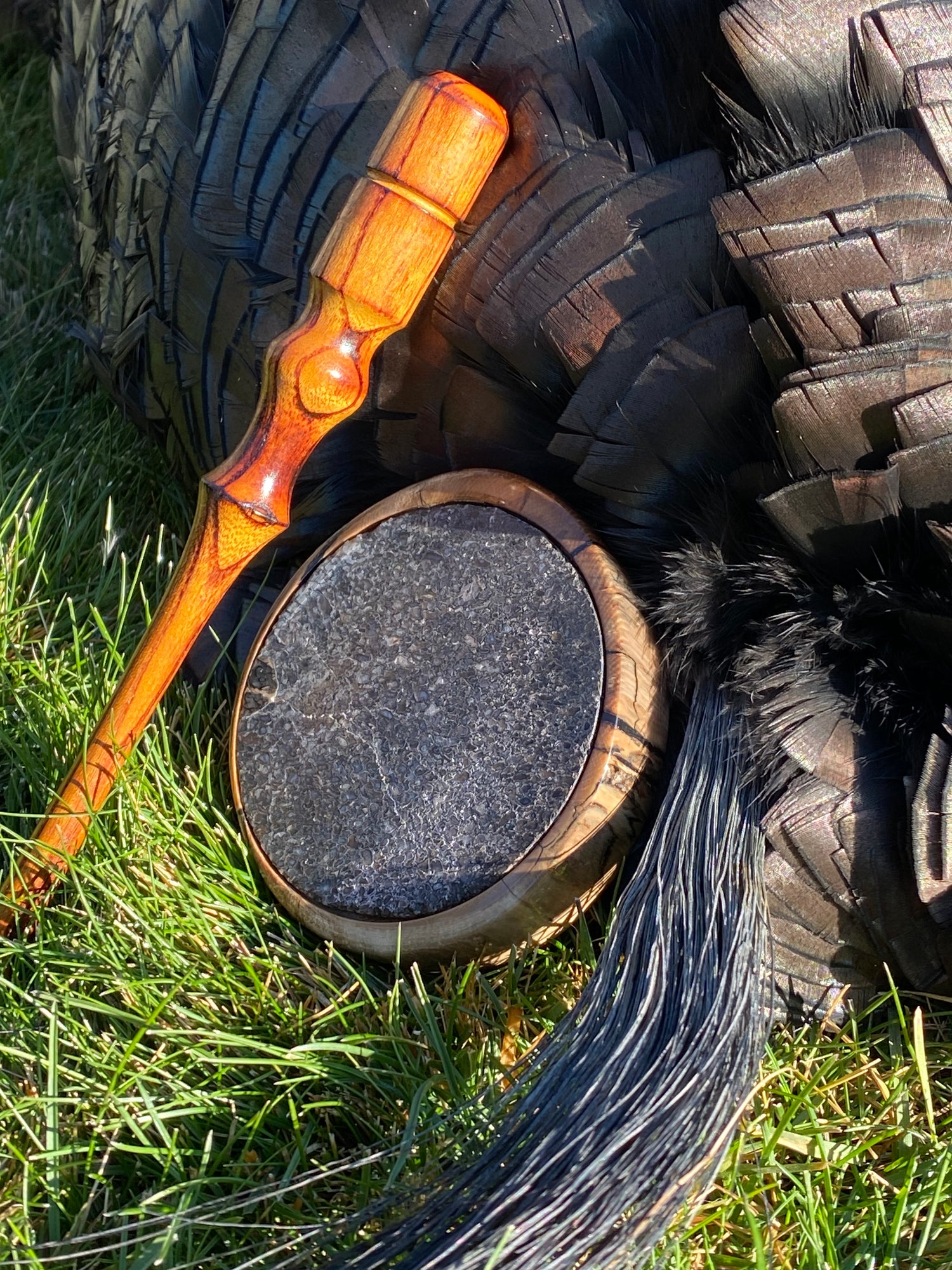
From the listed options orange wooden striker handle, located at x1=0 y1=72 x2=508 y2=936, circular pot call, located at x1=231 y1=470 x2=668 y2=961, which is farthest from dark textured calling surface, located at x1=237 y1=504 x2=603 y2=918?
orange wooden striker handle, located at x1=0 y1=72 x2=508 y2=936

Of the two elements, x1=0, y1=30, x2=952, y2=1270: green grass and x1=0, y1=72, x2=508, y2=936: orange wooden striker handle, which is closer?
x1=0, y1=30, x2=952, y2=1270: green grass

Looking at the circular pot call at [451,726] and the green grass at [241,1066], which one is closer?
the green grass at [241,1066]

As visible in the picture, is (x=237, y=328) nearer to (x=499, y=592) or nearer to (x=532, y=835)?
(x=499, y=592)

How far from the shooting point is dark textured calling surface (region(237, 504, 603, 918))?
1176 mm

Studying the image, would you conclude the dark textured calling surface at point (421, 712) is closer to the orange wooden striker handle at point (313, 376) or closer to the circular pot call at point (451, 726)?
the circular pot call at point (451, 726)

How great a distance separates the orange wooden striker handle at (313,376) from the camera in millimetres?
1157

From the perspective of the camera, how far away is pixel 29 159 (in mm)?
2547

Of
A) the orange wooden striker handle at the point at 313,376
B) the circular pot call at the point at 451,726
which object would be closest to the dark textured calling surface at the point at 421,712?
the circular pot call at the point at 451,726

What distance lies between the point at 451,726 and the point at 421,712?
0.03 meters

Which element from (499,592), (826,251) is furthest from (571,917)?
(826,251)

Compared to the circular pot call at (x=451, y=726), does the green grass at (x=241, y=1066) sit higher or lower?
lower

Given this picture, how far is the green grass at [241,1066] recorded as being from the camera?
104 centimetres

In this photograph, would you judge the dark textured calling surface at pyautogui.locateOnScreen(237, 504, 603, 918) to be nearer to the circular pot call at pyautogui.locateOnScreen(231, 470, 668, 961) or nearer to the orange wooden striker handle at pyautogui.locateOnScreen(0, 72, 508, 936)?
the circular pot call at pyautogui.locateOnScreen(231, 470, 668, 961)

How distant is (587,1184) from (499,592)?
1.82ft
